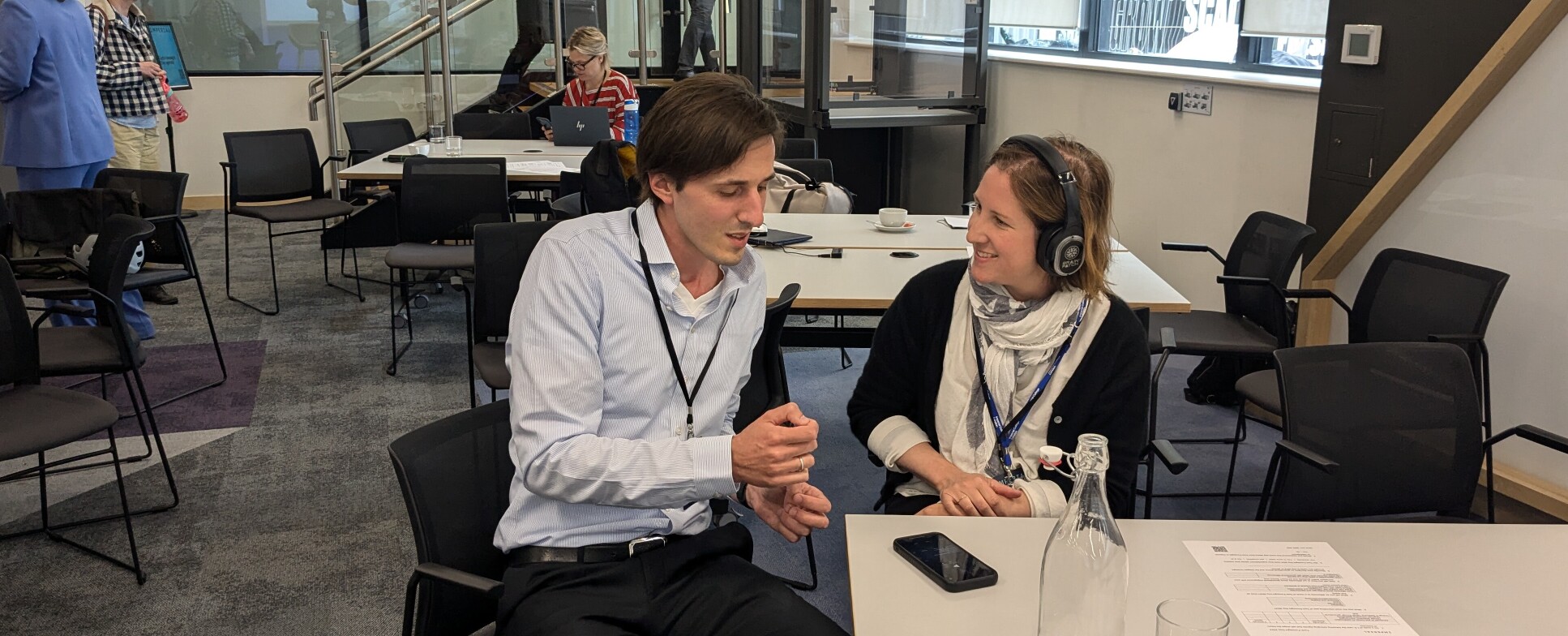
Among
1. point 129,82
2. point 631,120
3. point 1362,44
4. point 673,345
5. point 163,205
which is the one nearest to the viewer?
point 673,345

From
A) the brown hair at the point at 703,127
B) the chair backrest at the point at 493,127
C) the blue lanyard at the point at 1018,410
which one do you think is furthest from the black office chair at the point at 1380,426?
the chair backrest at the point at 493,127

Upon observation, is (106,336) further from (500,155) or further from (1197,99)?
(1197,99)

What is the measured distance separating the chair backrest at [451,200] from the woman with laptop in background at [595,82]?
1502 millimetres

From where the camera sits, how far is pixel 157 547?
320 cm

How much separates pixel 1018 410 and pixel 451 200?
10.8ft

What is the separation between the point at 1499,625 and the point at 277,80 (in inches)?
358

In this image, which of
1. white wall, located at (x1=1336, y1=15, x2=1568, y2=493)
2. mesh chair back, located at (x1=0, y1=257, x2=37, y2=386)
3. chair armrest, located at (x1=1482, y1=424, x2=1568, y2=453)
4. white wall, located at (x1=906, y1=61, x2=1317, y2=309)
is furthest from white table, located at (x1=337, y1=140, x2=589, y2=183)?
chair armrest, located at (x1=1482, y1=424, x2=1568, y2=453)

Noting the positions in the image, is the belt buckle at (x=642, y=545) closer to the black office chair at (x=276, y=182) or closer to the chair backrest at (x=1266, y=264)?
the chair backrest at (x=1266, y=264)

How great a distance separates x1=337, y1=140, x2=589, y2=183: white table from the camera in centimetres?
517

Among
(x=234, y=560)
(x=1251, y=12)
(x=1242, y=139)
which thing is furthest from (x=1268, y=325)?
(x=234, y=560)

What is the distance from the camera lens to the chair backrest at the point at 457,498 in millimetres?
1657

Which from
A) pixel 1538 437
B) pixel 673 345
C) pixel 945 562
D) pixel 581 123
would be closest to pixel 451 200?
pixel 581 123

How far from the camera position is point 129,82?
6035 mm

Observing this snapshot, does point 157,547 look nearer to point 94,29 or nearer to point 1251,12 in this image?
point 94,29
